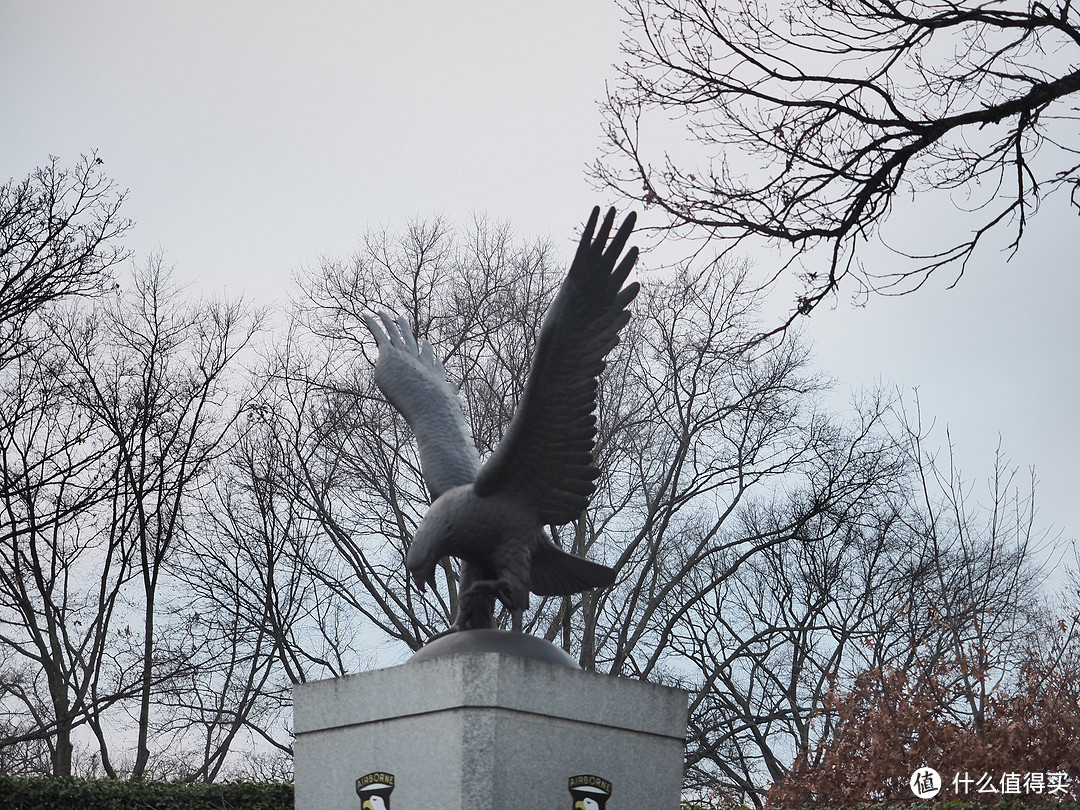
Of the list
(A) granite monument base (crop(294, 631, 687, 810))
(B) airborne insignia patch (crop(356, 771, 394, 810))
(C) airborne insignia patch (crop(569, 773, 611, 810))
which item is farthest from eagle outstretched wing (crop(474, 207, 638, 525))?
(B) airborne insignia patch (crop(356, 771, 394, 810))

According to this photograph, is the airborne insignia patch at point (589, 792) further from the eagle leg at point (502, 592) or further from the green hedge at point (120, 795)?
the green hedge at point (120, 795)

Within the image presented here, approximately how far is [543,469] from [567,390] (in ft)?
1.44

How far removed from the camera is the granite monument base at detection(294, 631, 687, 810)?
5109mm

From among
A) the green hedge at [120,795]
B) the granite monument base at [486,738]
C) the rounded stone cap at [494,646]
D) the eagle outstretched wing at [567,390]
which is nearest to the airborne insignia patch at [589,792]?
the granite monument base at [486,738]

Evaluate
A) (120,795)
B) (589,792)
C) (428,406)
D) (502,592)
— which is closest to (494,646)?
(502,592)

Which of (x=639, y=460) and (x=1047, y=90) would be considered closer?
(x=1047, y=90)

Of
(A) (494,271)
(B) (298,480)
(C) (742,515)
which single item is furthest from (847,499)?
(B) (298,480)

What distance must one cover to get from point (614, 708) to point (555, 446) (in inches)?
53.2

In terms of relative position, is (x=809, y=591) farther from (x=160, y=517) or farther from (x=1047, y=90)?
(x=1047, y=90)

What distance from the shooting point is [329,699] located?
19.2ft

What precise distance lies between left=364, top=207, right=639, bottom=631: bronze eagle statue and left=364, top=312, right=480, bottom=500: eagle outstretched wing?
0.55ft

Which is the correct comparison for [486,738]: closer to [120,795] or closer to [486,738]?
[486,738]

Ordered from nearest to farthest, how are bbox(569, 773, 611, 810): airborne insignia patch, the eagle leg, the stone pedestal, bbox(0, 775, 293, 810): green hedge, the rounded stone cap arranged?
the stone pedestal → bbox(569, 773, 611, 810): airborne insignia patch → the rounded stone cap → the eagle leg → bbox(0, 775, 293, 810): green hedge

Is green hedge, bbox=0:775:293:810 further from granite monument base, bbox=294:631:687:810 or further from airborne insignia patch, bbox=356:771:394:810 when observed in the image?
airborne insignia patch, bbox=356:771:394:810
